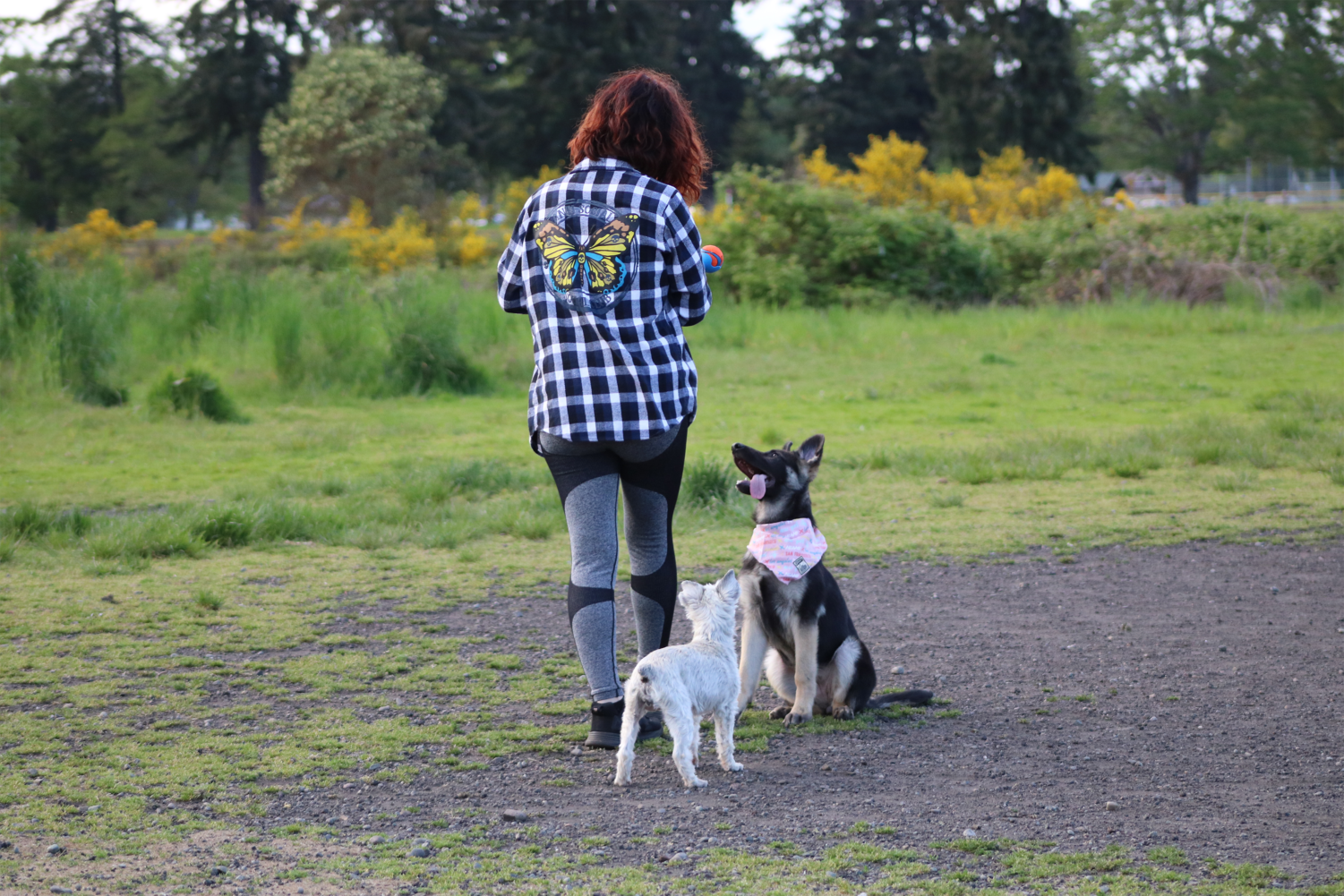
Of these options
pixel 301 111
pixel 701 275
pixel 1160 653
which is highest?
pixel 301 111

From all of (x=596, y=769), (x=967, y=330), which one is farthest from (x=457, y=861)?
(x=967, y=330)

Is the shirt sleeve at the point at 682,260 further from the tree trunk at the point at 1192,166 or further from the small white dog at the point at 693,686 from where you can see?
the tree trunk at the point at 1192,166

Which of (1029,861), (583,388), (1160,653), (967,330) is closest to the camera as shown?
(1029,861)

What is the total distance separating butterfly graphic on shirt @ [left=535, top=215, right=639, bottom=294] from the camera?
149 inches

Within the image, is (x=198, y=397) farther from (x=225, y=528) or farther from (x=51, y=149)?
(x=51, y=149)

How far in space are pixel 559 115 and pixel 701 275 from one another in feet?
144

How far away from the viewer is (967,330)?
62.7 ft

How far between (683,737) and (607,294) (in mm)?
1334

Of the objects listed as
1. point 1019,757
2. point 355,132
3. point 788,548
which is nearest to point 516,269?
point 788,548

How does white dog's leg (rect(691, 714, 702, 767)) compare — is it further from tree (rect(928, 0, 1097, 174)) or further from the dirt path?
tree (rect(928, 0, 1097, 174))

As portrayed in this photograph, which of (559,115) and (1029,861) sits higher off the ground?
(559,115)

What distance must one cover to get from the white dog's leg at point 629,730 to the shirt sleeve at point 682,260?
3.68 ft

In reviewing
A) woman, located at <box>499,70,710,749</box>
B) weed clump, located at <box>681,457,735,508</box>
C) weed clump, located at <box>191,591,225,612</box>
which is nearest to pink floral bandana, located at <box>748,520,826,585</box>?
woman, located at <box>499,70,710,749</box>

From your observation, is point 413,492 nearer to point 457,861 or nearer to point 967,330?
point 457,861
